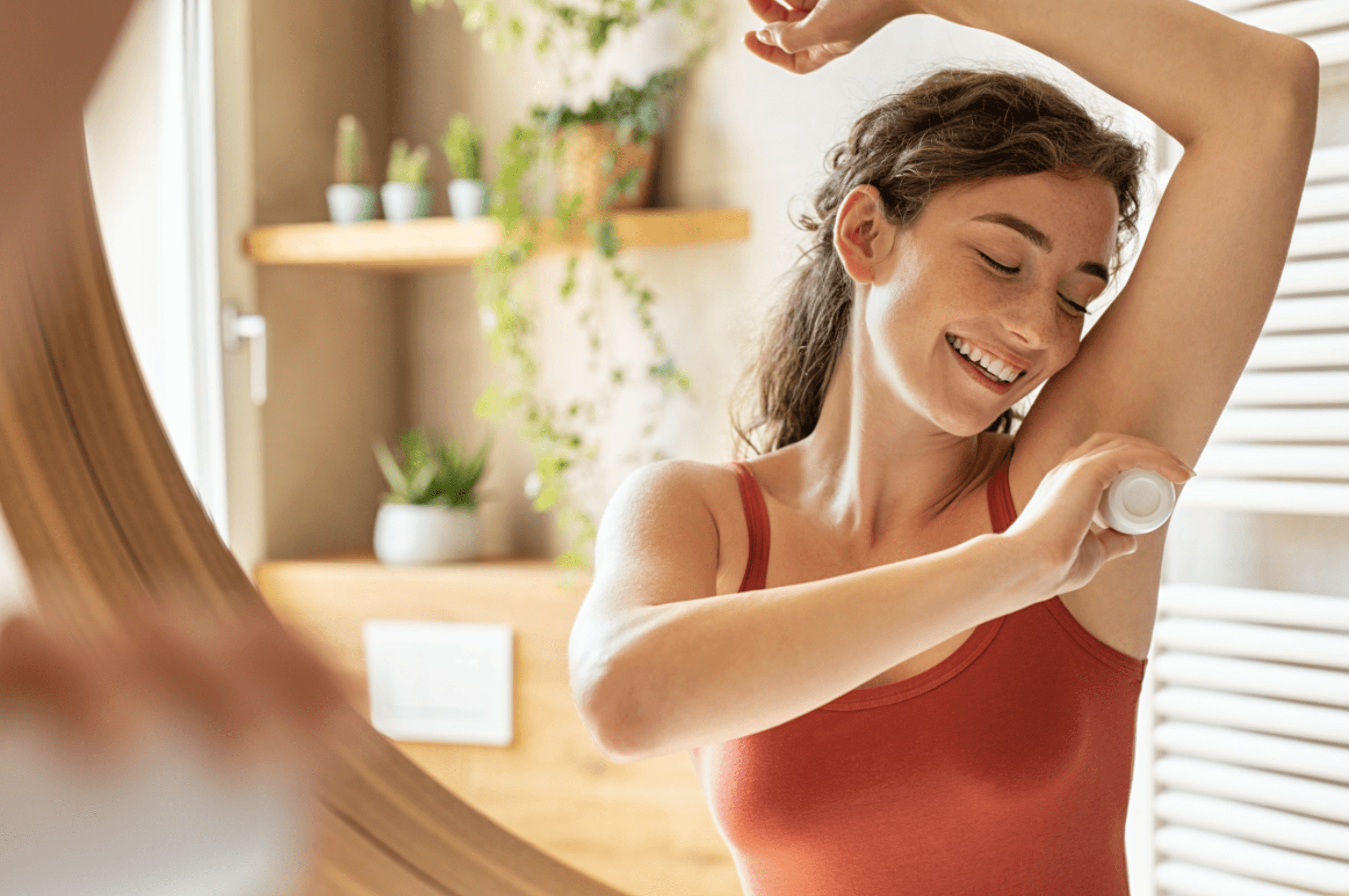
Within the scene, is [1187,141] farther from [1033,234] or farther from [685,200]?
[685,200]

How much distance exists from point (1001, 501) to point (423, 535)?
3.65ft

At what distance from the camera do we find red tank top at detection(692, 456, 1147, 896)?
61 cm

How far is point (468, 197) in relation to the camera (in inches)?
63.0

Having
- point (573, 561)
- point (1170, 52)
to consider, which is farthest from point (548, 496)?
point (1170, 52)

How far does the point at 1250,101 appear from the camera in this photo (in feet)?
1.79

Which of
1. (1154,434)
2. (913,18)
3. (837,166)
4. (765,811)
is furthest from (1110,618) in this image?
(913,18)

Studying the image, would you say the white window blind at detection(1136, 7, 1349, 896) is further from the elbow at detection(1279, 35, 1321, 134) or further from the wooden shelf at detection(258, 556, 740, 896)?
the wooden shelf at detection(258, 556, 740, 896)

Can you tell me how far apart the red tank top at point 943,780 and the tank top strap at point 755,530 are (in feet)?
0.30

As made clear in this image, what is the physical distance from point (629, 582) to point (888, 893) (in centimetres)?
24

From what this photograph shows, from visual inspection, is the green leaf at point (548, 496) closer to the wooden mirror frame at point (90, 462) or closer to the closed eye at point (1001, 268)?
the closed eye at point (1001, 268)

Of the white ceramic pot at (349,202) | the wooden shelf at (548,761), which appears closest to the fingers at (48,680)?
the wooden shelf at (548,761)

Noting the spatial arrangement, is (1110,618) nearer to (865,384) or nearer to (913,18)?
(865,384)

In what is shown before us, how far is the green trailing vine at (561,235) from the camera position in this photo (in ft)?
4.86

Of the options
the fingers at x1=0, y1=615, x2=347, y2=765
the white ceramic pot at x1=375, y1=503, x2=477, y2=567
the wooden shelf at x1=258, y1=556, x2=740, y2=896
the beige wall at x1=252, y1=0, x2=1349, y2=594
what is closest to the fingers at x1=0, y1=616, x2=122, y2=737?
the fingers at x1=0, y1=615, x2=347, y2=765
